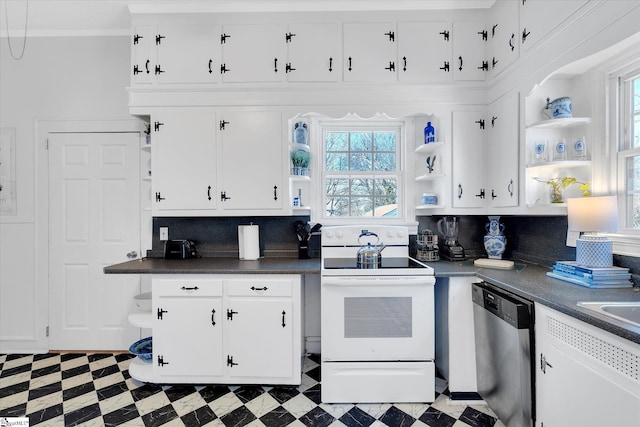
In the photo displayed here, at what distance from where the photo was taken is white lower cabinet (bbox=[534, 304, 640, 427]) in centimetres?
113

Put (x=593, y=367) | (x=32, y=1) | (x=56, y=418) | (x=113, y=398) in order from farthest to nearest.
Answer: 1. (x=32, y=1)
2. (x=113, y=398)
3. (x=56, y=418)
4. (x=593, y=367)

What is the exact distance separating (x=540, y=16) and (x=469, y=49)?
23.5 inches

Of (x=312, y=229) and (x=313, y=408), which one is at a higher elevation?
(x=312, y=229)

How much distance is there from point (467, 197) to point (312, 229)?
1292 mm

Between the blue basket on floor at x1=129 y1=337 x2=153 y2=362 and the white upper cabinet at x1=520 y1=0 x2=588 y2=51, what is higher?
the white upper cabinet at x1=520 y1=0 x2=588 y2=51

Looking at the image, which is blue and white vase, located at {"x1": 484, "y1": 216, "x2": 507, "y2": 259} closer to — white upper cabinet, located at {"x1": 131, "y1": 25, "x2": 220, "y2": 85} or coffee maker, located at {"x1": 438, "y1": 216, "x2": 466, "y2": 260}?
coffee maker, located at {"x1": 438, "y1": 216, "x2": 466, "y2": 260}

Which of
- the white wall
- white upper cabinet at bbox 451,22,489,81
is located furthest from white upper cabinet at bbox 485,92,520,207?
the white wall

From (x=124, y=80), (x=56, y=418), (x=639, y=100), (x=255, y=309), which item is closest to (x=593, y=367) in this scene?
(x=639, y=100)

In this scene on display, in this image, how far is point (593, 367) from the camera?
1271 mm

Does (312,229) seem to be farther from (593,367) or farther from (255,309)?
(593,367)

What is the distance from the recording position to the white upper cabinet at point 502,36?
2225mm

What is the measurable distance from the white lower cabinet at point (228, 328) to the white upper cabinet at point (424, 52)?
184 cm

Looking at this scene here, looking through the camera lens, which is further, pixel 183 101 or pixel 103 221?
pixel 103 221

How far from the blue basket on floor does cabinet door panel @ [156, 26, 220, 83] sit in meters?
2.12
